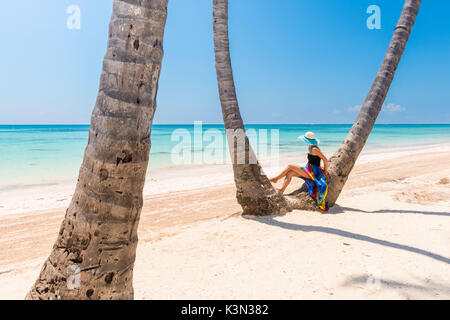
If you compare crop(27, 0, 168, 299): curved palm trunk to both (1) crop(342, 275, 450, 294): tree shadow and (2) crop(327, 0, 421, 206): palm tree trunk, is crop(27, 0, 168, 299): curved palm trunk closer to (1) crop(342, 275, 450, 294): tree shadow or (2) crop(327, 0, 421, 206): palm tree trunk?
(1) crop(342, 275, 450, 294): tree shadow

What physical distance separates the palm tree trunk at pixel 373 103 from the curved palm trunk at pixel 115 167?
15.8ft

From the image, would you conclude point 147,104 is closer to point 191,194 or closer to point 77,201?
point 77,201

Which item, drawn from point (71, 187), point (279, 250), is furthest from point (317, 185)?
point (71, 187)

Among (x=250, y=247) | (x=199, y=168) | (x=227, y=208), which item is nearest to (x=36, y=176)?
(x=199, y=168)

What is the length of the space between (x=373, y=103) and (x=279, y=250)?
11.7 feet

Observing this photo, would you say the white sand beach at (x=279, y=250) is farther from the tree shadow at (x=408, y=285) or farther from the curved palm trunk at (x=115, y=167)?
the curved palm trunk at (x=115, y=167)

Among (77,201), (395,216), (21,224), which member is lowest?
(21,224)

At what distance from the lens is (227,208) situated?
7.34 m

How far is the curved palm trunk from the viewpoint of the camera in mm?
1852

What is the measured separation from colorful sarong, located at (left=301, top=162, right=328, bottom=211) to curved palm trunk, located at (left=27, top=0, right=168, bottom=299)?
4490 millimetres

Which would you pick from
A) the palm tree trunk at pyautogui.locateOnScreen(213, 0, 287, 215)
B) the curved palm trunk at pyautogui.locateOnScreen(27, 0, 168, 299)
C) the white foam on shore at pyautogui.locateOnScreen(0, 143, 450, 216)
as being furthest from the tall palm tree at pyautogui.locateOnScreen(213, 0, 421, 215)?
the white foam on shore at pyautogui.locateOnScreen(0, 143, 450, 216)

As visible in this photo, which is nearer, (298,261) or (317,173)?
(298,261)

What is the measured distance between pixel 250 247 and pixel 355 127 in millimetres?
3385

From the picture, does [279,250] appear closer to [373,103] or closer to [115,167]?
[115,167]
